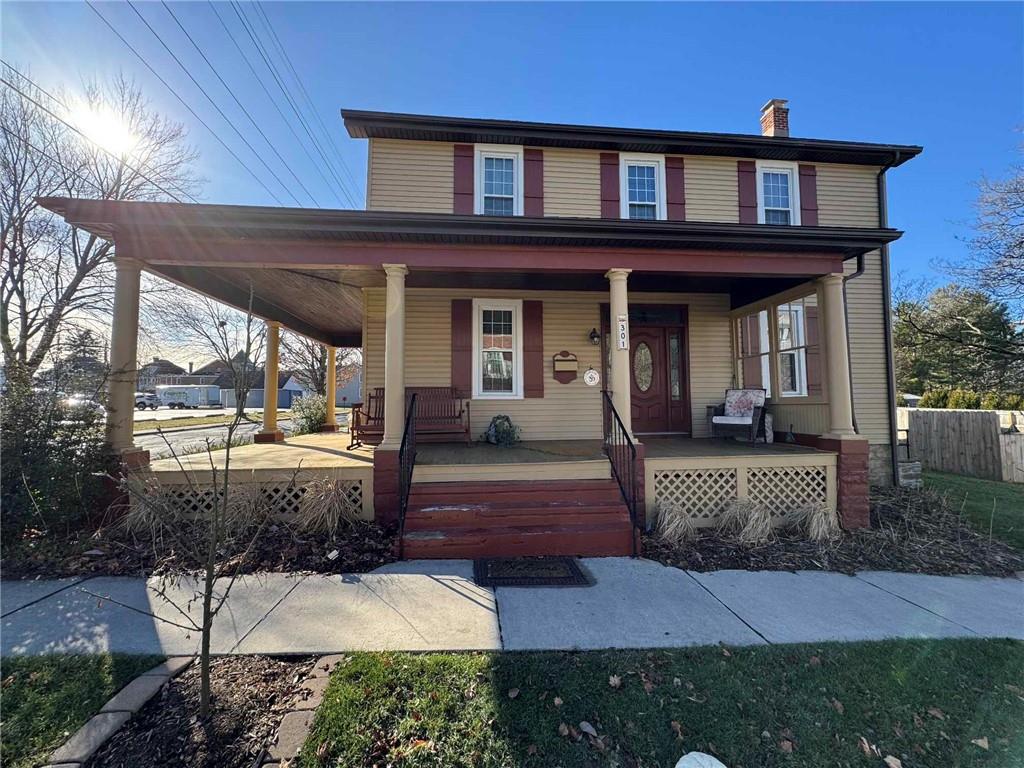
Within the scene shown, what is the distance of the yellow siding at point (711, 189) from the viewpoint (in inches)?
332

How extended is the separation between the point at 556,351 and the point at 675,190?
3903 mm

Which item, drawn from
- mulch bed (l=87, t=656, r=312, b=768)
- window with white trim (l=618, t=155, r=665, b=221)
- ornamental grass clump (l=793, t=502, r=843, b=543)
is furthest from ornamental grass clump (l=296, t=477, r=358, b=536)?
window with white trim (l=618, t=155, r=665, b=221)

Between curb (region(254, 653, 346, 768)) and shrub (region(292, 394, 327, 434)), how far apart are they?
9932 millimetres

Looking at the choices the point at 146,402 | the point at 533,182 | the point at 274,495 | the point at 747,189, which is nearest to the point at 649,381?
the point at 747,189

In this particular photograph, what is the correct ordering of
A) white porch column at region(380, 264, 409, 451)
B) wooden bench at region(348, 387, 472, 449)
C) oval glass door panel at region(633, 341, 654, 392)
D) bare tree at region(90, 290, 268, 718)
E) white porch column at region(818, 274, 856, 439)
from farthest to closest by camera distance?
oval glass door panel at region(633, 341, 654, 392) < wooden bench at region(348, 387, 472, 449) < white porch column at region(818, 274, 856, 439) < white porch column at region(380, 264, 409, 451) < bare tree at region(90, 290, 268, 718)

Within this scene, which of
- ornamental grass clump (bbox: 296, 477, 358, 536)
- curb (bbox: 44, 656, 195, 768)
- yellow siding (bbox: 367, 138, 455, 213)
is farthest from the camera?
yellow siding (bbox: 367, 138, 455, 213)

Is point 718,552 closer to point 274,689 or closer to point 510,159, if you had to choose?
point 274,689

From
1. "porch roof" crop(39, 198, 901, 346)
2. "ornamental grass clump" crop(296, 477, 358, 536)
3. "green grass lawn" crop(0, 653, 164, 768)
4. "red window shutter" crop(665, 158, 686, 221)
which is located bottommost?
"green grass lawn" crop(0, 653, 164, 768)

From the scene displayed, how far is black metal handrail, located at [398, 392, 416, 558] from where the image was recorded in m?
4.87

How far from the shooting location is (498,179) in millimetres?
8164

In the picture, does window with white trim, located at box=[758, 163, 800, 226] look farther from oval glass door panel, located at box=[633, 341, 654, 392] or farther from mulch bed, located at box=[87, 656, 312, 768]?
mulch bed, located at box=[87, 656, 312, 768]

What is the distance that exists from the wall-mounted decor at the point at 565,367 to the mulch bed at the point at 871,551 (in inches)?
139

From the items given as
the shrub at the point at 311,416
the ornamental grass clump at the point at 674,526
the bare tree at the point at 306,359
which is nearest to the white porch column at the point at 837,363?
the ornamental grass clump at the point at 674,526

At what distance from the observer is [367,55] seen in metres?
8.16
